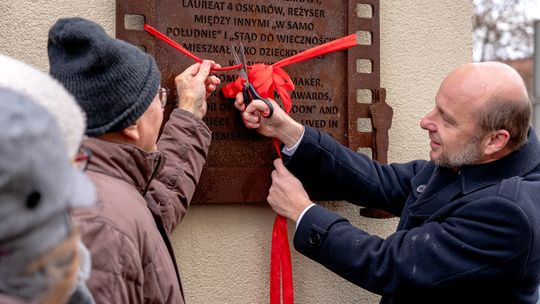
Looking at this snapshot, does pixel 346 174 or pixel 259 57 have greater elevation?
pixel 259 57

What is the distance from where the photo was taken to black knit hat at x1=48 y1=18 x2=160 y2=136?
Answer: 1486 mm

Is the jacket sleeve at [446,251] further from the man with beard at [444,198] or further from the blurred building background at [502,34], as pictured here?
the blurred building background at [502,34]

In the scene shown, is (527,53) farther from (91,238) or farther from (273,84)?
Answer: (91,238)

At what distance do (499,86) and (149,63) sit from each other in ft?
3.92

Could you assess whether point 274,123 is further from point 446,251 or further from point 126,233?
point 126,233

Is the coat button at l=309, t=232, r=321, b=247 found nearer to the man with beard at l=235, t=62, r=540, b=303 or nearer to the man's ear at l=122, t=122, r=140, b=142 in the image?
the man with beard at l=235, t=62, r=540, b=303

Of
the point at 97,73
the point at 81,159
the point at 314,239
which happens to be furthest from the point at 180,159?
the point at 81,159

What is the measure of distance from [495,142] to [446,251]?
43 cm

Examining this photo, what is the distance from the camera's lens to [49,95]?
859 millimetres

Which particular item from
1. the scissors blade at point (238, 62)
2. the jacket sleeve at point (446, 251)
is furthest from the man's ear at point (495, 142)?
the scissors blade at point (238, 62)

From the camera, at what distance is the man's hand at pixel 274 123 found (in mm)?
2311

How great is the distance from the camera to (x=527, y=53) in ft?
49.9

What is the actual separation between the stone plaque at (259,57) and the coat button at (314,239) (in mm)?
293

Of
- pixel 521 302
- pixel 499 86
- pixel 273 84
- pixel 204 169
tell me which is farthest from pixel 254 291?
pixel 499 86
